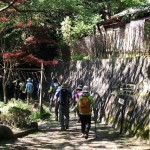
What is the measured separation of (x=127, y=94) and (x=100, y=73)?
13.7 feet

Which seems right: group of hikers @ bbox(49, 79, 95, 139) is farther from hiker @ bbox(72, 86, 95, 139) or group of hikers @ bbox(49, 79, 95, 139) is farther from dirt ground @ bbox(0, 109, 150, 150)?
dirt ground @ bbox(0, 109, 150, 150)

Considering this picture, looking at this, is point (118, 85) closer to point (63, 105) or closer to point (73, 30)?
point (63, 105)

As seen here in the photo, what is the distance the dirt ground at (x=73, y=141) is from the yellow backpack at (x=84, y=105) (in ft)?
3.06

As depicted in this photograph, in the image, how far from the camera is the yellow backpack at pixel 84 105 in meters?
11.8

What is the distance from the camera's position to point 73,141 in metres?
11.7

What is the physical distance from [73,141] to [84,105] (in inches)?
46.6

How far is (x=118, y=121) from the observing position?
13.5m

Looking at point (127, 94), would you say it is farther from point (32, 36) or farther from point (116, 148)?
point (32, 36)

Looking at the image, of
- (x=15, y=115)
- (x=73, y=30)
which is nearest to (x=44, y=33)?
(x=73, y=30)

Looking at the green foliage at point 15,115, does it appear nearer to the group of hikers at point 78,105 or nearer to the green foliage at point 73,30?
the group of hikers at point 78,105

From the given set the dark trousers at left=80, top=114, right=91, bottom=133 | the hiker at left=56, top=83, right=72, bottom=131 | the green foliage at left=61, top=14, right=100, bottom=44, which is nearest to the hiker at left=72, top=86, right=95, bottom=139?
the dark trousers at left=80, top=114, right=91, bottom=133

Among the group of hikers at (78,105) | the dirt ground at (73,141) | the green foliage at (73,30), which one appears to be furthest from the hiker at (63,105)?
the green foliage at (73,30)

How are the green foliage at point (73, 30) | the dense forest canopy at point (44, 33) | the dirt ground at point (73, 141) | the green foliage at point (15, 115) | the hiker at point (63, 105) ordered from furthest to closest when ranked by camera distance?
the green foliage at point (73, 30)
the dense forest canopy at point (44, 33)
the hiker at point (63, 105)
the green foliage at point (15, 115)
the dirt ground at point (73, 141)

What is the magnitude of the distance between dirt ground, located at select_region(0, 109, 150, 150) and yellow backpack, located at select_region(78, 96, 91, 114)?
933 millimetres
